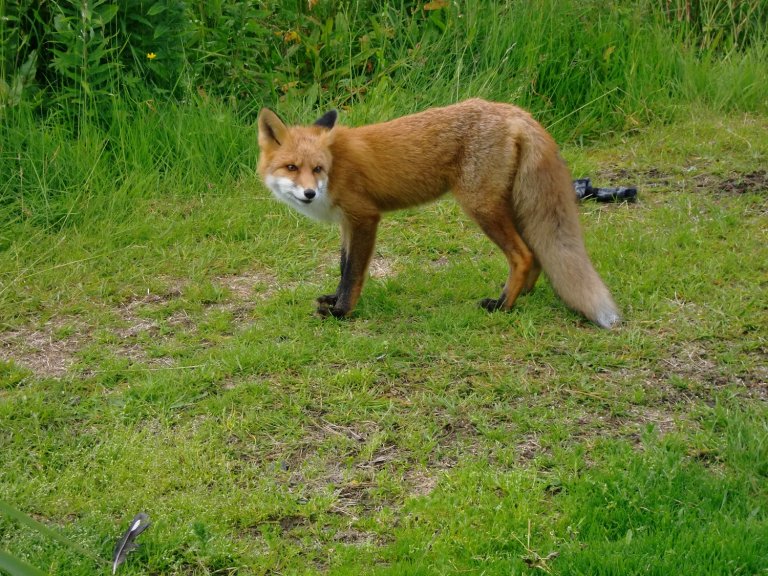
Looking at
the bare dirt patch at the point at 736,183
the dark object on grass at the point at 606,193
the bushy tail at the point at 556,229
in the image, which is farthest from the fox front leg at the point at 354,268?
the bare dirt patch at the point at 736,183

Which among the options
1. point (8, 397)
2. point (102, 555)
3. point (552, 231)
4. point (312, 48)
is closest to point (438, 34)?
point (312, 48)

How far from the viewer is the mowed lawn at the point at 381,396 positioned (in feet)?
11.0

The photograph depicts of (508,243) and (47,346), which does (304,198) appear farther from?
(47,346)

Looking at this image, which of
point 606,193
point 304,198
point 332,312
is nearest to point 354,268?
point 332,312

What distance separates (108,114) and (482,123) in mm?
3055

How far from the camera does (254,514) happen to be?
3.54 m

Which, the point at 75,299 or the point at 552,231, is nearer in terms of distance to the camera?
the point at 552,231

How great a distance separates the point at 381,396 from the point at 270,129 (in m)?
1.76

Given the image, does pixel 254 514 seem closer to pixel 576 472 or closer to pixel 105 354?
pixel 576 472

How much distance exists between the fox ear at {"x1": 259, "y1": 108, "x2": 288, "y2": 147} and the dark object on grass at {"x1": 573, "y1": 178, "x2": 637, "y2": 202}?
8.11ft

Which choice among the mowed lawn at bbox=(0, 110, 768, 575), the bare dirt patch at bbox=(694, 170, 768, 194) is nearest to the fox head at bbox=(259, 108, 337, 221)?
the mowed lawn at bbox=(0, 110, 768, 575)

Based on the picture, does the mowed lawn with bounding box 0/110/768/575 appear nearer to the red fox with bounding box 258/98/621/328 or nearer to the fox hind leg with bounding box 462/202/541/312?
the fox hind leg with bounding box 462/202/541/312

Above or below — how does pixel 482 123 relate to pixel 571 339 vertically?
above

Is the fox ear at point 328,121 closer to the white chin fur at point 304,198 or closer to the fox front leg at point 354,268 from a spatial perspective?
the white chin fur at point 304,198
